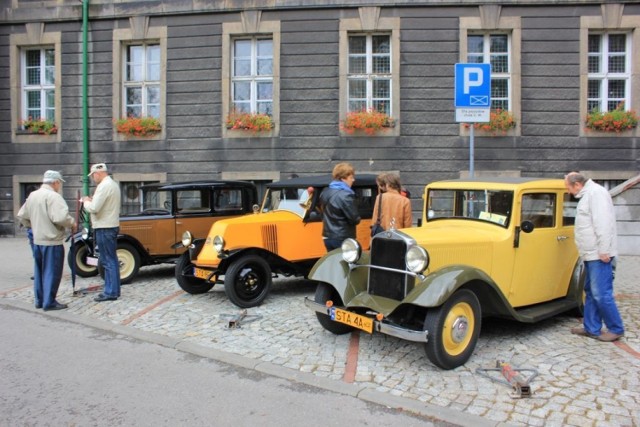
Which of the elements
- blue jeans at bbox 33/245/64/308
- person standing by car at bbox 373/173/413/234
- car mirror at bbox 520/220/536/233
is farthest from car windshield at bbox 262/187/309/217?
car mirror at bbox 520/220/536/233

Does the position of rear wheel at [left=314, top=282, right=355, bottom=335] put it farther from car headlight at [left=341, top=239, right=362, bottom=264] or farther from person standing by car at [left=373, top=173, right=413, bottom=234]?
person standing by car at [left=373, top=173, right=413, bottom=234]

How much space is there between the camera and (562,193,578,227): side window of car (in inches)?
229

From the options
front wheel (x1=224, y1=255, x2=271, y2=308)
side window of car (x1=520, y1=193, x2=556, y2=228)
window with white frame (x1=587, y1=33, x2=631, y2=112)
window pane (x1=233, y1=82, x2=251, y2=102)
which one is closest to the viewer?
side window of car (x1=520, y1=193, x2=556, y2=228)

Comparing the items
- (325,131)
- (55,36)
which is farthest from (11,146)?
(325,131)

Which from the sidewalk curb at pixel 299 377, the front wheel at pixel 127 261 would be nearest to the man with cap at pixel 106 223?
the sidewalk curb at pixel 299 377

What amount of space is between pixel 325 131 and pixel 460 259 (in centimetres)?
952

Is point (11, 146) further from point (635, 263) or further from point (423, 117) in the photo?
point (635, 263)

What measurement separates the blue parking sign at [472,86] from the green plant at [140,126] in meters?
10.1

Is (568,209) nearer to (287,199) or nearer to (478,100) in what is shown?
A: (478,100)

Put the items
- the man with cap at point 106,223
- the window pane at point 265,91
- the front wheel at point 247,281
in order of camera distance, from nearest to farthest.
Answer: the front wheel at point 247,281 < the man with cap at point 106,223 < the window pane at point 265,91

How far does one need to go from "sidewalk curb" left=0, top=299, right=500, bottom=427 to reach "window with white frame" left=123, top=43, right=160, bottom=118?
9.87 m

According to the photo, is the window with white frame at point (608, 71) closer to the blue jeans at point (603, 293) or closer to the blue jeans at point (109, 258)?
the blue jeans at point (603, 293)

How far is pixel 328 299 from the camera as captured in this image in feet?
17.4

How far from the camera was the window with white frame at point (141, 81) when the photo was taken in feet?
49.6
